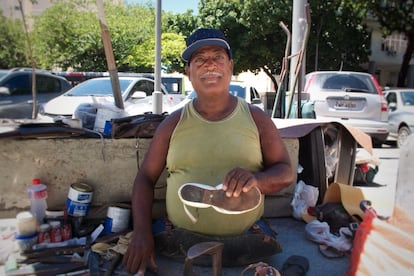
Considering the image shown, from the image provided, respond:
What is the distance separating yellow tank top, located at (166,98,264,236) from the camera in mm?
2035

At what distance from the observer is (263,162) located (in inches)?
85.4

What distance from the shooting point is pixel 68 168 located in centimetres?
267

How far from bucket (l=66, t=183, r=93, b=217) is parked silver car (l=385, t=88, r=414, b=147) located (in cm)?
881

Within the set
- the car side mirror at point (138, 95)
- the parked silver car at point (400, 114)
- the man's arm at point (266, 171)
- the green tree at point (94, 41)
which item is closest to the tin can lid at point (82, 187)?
the man's arm at point (266, 171)

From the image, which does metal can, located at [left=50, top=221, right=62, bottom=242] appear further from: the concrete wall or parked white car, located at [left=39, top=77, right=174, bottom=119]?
parked white car, located at [left=39, top=77, right=174, bottom=119]

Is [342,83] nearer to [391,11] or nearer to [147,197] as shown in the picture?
[147,197]

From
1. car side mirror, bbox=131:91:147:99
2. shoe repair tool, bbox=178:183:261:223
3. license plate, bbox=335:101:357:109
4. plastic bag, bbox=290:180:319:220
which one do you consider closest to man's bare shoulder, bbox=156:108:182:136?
shoe repair tool, bbox=178:183:261:223

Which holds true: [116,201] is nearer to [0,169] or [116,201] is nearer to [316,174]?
[0,169]

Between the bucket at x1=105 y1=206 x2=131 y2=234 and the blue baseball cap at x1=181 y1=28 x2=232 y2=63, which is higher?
the blue baseball cap at x1=181 y1=28 x2=232 y2=63

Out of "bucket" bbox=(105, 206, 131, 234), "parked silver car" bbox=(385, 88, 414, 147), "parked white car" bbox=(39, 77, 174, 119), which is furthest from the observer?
"parked silver car" bbox=(385, 88, 414, 147)

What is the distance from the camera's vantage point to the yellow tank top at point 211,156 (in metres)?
2.04

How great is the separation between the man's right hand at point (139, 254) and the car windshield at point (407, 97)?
1021 cm

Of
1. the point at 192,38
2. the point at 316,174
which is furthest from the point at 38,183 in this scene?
the point at 316,174

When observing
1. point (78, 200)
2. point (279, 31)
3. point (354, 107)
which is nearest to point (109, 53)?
point (78, 200)
